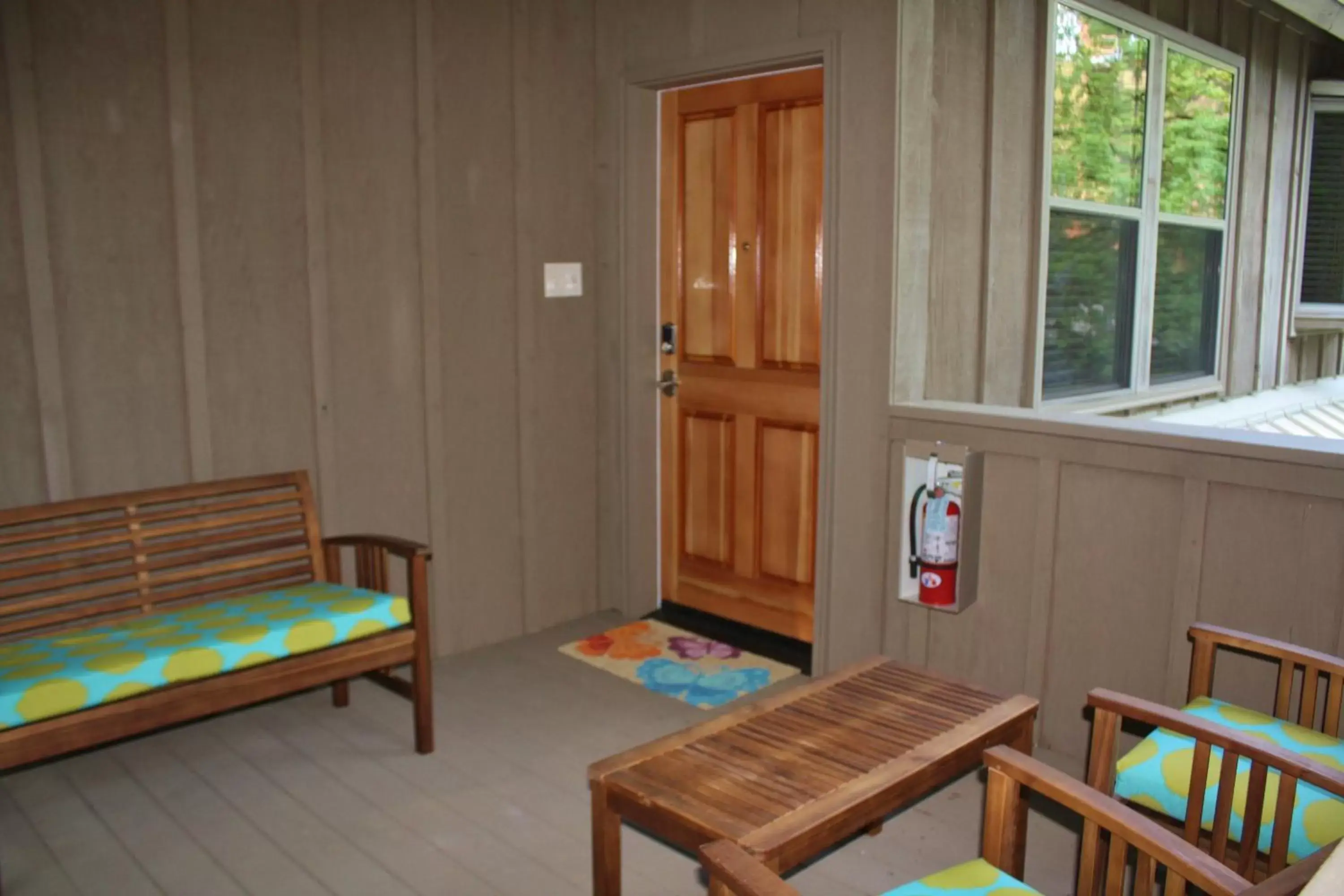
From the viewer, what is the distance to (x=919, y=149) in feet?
10.8

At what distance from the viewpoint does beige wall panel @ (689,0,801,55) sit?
11.5ft

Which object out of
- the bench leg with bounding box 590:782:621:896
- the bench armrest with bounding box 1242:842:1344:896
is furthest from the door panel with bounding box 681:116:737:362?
the bench armrest with bounding box 1242:842:1344:896

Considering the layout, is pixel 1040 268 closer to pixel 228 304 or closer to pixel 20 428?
pixel 228 304

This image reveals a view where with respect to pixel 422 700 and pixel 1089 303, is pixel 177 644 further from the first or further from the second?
pixel 1089 303

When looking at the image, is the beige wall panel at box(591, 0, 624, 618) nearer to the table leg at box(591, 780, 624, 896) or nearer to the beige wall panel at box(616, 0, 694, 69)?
the beige wall panel at box(616, 0, 694, 69)

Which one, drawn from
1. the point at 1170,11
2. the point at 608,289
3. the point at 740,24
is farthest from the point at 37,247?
the point at 1170,11

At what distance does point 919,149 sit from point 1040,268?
3.66ft

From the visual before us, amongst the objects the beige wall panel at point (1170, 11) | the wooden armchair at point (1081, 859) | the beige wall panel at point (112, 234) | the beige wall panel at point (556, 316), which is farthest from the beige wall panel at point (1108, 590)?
the beige wall panel at point (1170, 11)

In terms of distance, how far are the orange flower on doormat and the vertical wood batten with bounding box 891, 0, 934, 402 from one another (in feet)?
4.49

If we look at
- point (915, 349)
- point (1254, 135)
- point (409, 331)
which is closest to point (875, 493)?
point (915, 349)

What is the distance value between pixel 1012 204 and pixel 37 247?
326cm

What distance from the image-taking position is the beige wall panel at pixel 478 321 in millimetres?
3744

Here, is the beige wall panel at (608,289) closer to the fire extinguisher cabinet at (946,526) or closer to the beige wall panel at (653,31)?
the beige wall panel at (653,31)

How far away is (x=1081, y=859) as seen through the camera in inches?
61.2
